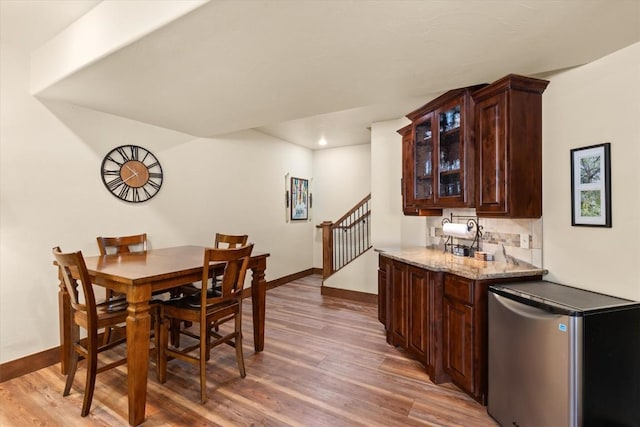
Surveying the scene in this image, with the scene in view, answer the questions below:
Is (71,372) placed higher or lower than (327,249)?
lower

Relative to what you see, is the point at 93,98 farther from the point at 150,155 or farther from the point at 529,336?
the point at 529,336

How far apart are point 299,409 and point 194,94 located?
255 cm

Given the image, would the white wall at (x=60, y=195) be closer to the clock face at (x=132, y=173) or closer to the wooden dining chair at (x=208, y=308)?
the clock face at (x=132, y=173)

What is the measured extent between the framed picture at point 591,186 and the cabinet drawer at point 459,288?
2.65 feet

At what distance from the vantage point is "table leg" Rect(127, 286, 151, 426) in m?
1.81

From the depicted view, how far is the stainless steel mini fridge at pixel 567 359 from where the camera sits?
1.42 m

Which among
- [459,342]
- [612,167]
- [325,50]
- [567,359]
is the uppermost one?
[325,50]

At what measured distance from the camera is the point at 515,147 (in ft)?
6.81

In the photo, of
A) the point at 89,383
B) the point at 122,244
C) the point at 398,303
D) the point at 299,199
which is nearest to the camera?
the point at 89,383

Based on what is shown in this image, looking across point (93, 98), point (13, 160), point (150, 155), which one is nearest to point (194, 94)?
point (93, 98)

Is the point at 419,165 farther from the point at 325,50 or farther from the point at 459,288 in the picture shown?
the point at 325,50

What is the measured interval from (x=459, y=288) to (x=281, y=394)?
59.2 inches

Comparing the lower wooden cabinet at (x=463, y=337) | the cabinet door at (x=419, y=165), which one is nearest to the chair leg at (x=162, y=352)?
the lower wooden cabinet at (x=463, y=337)

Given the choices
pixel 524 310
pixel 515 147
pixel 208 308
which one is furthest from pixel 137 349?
pixel 515 147
